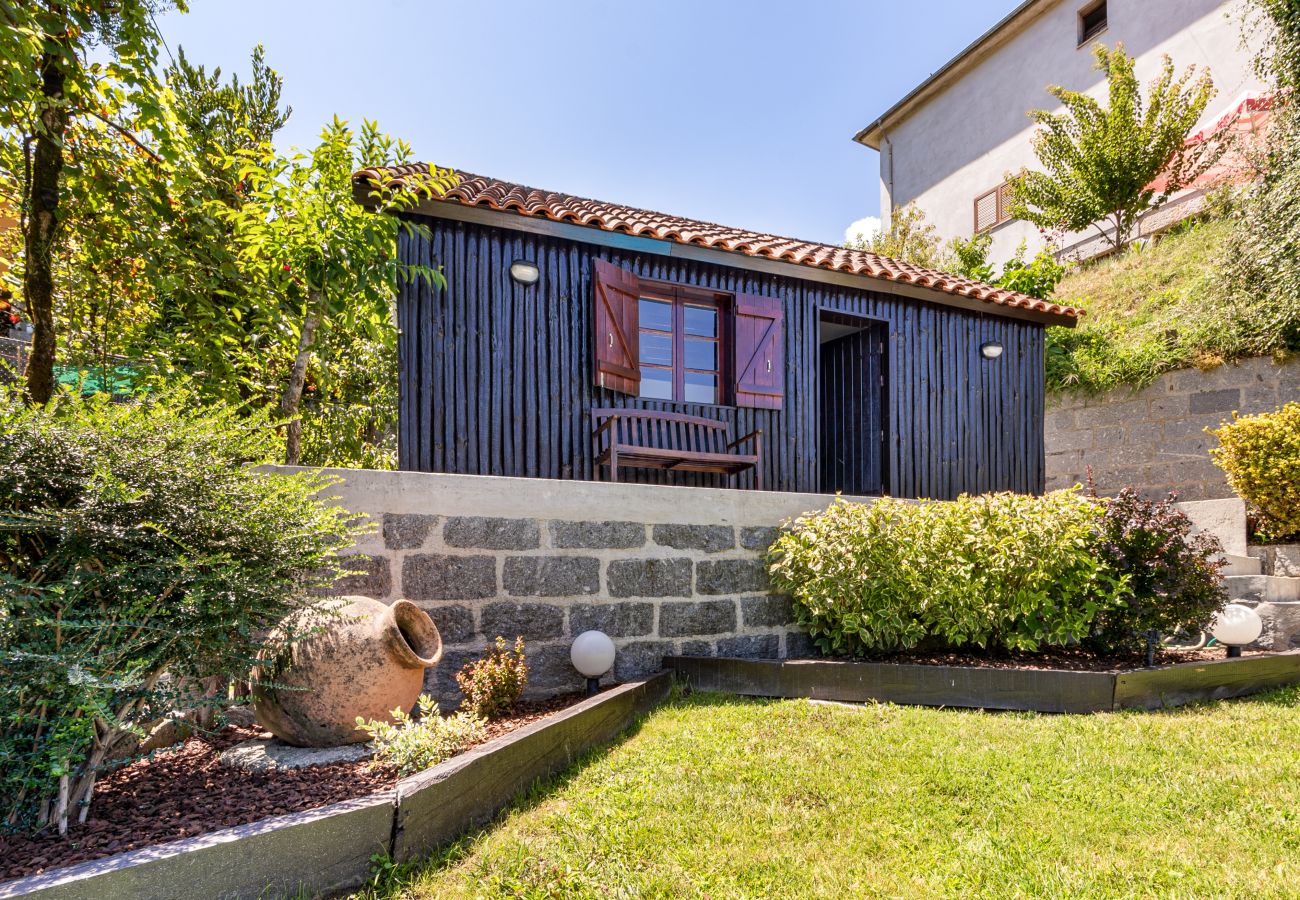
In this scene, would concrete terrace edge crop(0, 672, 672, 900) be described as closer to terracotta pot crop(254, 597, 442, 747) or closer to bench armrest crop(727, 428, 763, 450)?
terracotta pot crop(254, 597, 442, 747)

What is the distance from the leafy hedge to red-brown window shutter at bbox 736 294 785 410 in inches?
99.9

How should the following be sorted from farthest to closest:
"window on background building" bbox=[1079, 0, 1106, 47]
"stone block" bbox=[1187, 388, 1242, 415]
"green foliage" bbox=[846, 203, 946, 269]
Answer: "green foliage" bbox=[846, 203, 946, 269] < "window on background building" bbox=[1079, 0, 1106, 47] < "stone block" bbox=[1187, 388, 1242, 415]

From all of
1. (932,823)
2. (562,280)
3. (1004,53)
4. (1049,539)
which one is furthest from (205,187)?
(1004,53)

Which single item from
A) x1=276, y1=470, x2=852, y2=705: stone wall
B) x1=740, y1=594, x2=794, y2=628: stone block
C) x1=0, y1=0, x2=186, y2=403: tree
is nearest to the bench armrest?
x1=276, y1=470, x2=852, y2=705: stone wall

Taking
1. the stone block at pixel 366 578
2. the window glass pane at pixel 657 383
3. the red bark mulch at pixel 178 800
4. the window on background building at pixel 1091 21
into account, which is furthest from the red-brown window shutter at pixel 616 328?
the window on background building at pixel 1091 21

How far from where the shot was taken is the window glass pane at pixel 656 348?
688cm

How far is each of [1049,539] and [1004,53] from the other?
16.9 m

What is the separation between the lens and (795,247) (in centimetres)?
779

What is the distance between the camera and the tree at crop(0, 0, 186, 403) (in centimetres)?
374

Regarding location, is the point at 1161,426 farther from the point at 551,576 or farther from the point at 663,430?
the point at 551,576

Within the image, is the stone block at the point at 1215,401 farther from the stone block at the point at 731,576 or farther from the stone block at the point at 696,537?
the stone block at the point at 696,537

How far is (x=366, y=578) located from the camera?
3.65m

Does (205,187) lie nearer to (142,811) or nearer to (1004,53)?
(142,811)

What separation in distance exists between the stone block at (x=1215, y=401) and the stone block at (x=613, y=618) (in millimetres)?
7885
